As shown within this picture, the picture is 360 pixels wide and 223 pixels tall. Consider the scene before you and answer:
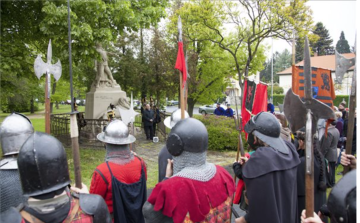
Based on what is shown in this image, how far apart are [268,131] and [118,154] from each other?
1.73 m

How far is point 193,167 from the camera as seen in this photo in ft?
7.37

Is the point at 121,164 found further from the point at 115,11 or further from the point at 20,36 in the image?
the point at 20,36

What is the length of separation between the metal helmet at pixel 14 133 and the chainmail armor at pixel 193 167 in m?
1.54

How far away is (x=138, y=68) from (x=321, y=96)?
1574 centimetres

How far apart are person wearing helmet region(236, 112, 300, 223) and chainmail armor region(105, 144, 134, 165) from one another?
1.37 m

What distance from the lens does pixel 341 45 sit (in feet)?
157

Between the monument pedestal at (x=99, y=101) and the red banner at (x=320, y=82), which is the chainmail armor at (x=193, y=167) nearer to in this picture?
the red banner at (x=320, y=82)

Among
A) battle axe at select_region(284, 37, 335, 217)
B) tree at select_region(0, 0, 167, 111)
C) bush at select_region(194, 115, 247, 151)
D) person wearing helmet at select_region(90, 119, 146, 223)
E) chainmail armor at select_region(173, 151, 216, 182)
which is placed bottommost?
bush at select_region(194, 115, 247, 151)

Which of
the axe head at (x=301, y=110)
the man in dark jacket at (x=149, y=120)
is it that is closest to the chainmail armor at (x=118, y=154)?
the axe head at (x=301, y=110)

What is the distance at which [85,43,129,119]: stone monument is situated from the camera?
1105 cm

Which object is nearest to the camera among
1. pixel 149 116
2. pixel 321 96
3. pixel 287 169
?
pixel 321 96

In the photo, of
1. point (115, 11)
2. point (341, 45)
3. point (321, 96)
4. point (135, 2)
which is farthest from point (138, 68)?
point (341, 45)

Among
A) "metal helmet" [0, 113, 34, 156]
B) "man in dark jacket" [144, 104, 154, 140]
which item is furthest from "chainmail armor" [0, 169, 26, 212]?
"man in dark jacket" [144, 104, 154, 140]

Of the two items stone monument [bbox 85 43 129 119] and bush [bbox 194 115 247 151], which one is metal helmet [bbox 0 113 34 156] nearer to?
bush [bbox 194 115 247 151]
